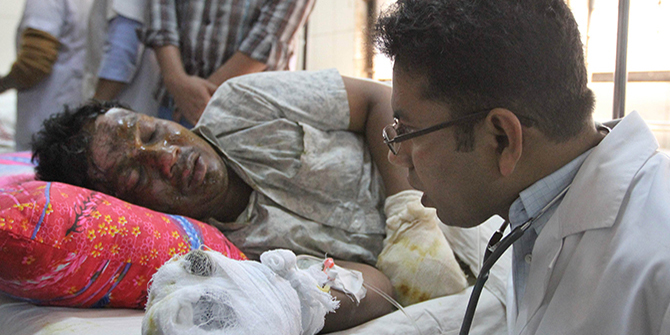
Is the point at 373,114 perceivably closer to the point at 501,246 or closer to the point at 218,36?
the point at 501,246

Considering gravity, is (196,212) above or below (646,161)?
below

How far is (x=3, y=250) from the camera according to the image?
39.6 inches

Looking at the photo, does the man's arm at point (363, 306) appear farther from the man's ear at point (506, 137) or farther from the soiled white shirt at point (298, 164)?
the man's ear at point (506, 137)

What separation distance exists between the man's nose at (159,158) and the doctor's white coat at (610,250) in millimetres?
1098

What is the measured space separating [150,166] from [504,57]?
114cm

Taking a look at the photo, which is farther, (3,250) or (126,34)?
(126,34)

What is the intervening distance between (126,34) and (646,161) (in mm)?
2541

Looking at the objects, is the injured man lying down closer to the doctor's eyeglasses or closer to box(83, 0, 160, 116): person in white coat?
→ the doctor's eyeglasses

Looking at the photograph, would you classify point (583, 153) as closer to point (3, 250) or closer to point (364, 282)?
point (364, 282)

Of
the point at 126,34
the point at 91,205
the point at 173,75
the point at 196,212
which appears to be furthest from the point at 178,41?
the point at 91,205

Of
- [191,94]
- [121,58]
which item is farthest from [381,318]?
[121,58]

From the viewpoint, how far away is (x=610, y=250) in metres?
0.77

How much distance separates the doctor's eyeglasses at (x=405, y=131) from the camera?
35.3 inches

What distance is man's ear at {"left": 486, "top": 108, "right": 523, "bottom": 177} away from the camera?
2.82 ft
